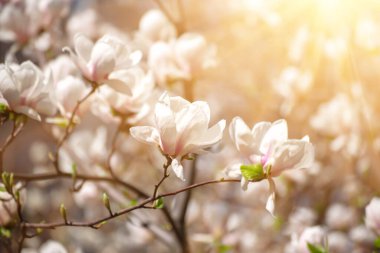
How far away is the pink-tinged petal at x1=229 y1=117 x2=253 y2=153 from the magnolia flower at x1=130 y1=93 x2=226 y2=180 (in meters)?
0.04

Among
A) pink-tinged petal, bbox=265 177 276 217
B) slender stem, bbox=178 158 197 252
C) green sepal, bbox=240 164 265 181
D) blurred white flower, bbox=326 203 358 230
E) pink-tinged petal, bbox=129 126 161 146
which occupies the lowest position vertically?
blurred white flower, bbox=326 203 358 230

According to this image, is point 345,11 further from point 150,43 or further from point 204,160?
point 150,43

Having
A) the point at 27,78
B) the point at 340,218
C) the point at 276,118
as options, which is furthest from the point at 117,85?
the point at 276,118

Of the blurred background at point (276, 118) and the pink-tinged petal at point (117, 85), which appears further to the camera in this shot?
the blurred background at point (276, 118)

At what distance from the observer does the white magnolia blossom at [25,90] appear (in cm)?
114

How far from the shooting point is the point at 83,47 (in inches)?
50.9

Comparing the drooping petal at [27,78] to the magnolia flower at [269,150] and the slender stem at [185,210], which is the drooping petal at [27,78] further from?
the slender stem at [185,210]

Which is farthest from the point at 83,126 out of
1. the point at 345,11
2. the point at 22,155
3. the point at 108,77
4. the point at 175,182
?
the point at 108,77

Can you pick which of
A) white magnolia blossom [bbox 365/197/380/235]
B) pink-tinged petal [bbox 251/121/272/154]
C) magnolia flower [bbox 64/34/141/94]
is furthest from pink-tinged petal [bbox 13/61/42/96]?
white magnolia blossom [bbox 365/197/380/235]

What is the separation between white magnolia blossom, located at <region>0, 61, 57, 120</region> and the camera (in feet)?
3.75

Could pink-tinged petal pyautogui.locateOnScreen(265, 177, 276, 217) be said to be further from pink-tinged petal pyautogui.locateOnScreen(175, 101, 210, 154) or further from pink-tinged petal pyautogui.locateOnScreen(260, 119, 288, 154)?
pink-tinged petal pyautogui.locateOnScreen(175, 101, 210, 154)

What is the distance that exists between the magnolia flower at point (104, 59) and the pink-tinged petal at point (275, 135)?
1.25 feet

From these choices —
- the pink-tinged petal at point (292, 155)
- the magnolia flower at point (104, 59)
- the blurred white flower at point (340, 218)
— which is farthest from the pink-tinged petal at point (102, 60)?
the blurred white flower at point (340, 218)

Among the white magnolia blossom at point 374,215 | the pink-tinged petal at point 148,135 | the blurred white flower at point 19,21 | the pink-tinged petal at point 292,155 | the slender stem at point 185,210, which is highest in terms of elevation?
the pink-tinged petal at point 292,155
